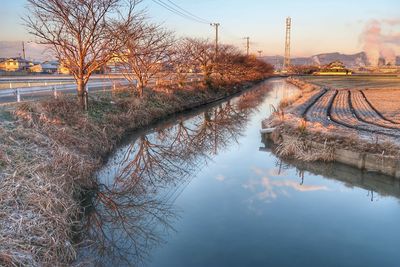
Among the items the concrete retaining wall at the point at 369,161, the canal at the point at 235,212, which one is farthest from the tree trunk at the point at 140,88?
the concrete retaining wall at the point at 369,161

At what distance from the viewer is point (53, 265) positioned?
520cm

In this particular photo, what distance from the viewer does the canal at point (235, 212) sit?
643 cm

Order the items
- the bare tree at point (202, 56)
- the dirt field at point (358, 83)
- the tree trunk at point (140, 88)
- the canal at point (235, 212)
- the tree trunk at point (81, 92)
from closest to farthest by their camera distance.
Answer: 1. the canal at point (235, 212)
2. the tree trunk at point (81, 92)
3. the tree trunk at point (140, 88)
4. the bare tree at point (202, 56)
5. the dirt field at point (358, 83)

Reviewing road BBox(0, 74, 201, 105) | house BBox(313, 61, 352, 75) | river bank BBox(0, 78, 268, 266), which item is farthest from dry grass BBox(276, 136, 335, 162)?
house BBox(313, 61, 352, 75)

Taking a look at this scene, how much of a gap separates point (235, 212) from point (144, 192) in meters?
2.54

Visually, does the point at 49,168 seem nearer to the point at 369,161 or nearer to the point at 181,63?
the point at 369,161

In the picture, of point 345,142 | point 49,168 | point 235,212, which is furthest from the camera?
point 345,142

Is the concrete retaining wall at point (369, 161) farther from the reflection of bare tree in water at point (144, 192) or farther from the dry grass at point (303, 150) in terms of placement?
Answer: the reflection of bare tree in water at point (144, 192)

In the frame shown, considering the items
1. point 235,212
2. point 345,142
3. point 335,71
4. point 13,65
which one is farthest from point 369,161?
point 335,71

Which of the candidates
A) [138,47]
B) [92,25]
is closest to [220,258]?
[92,25]

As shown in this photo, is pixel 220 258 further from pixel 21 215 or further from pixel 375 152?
pixel 375 152

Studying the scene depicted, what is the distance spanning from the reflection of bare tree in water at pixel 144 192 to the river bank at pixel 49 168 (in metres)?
0.52

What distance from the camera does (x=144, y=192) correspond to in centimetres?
933

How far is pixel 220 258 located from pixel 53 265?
2763mm
